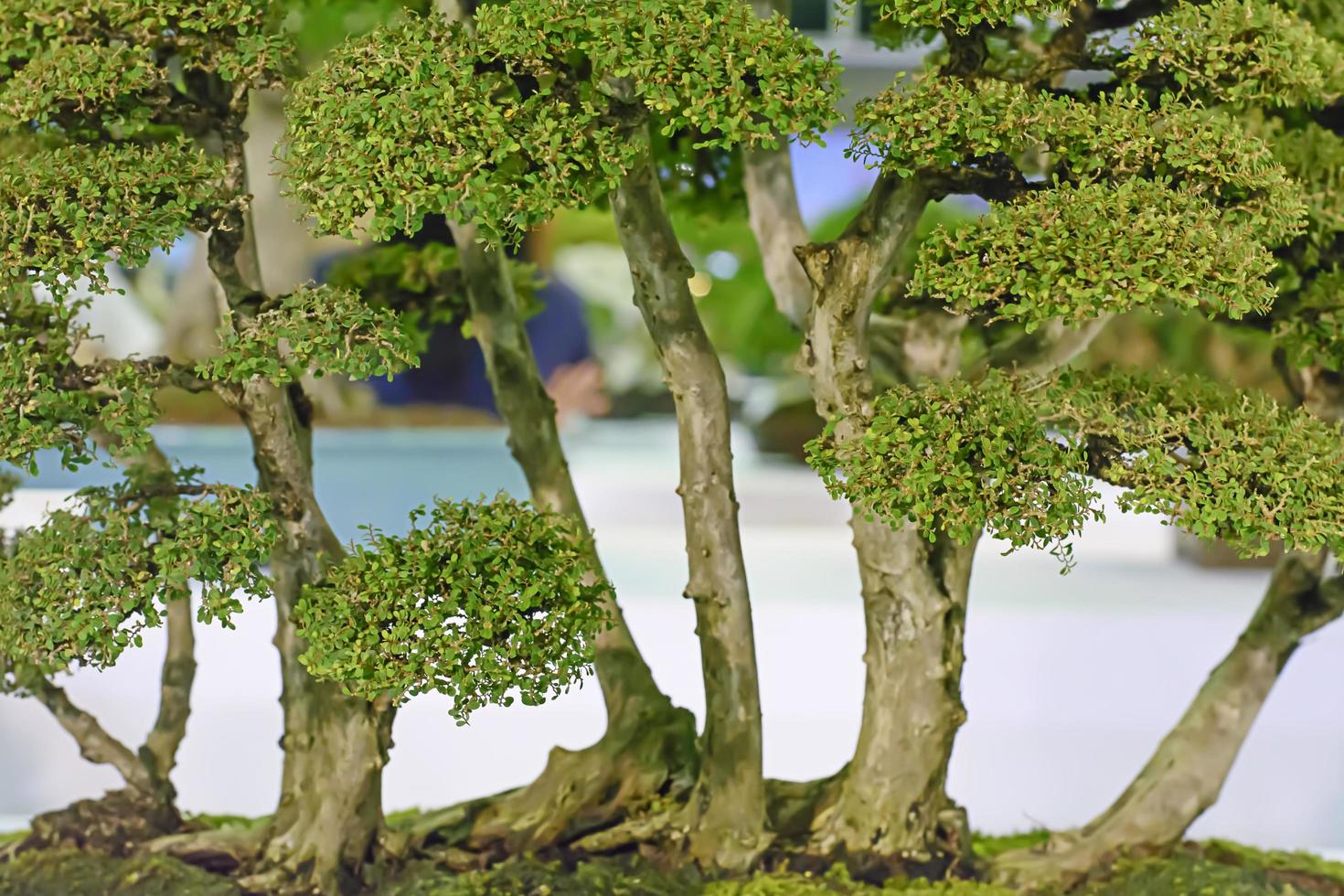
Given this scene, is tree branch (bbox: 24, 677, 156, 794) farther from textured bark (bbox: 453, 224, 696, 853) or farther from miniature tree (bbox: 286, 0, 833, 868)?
miniature tree (bbox: 286, 0, 833, 868)

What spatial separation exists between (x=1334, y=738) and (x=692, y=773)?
3339 millimetres

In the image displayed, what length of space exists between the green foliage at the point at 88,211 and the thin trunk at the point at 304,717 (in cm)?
28

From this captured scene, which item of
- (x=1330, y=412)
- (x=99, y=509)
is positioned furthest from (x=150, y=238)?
(x=1330, y=412)

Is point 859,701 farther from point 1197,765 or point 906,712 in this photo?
point 906,712

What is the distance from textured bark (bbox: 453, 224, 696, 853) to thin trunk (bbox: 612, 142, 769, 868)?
0.54ft

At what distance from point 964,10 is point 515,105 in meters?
0.77

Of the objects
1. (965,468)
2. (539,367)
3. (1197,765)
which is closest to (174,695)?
(965,468)

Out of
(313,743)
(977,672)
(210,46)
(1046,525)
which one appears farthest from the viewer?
(977,672)

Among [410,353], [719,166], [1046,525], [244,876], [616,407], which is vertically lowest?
[244,876]

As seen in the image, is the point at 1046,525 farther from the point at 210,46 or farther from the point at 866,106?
the point at 210,46

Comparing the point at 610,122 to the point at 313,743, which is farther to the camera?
the point at 313,743

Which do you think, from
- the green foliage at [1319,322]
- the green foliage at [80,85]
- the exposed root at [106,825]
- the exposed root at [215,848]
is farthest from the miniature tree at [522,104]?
the exposed root at [106,825]

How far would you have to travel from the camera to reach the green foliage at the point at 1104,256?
210 cm

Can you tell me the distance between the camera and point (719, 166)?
328 centimetres
